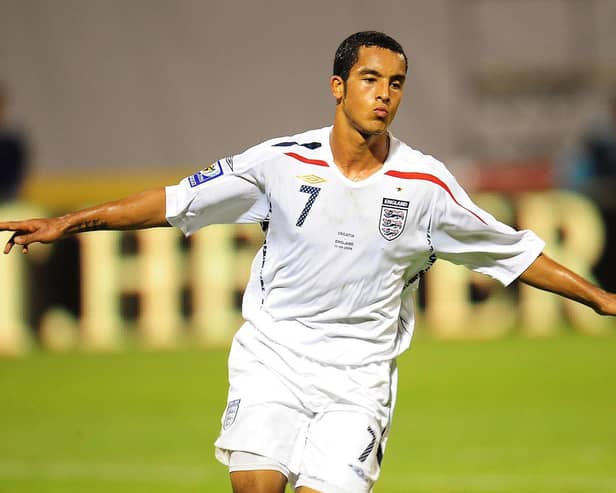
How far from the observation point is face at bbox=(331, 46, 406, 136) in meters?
5.67

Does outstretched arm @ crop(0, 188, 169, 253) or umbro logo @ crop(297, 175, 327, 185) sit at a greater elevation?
umbro logo @ crop(297, 175, 327, 185)

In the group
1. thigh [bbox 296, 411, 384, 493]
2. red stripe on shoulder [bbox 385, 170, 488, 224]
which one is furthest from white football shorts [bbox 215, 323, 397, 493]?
red stripe on shoulder [bbox 385, 170, 488, 224]

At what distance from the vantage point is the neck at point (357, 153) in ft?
19.0

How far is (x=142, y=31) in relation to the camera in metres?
22.2

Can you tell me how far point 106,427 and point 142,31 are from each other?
12089 mm

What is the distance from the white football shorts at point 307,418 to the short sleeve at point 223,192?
1.83ft

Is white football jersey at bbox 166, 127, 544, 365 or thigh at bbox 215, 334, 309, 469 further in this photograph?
white football jersey at bbox 166, 127, 544, 365

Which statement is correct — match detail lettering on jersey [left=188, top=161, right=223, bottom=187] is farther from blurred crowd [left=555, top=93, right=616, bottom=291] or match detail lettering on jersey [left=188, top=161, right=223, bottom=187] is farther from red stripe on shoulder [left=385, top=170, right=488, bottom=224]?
blurred crowd [left=555, top=93, right=616, bottom=291]

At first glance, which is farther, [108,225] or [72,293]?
[72,293]

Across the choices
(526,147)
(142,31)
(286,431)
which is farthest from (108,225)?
(526,147)

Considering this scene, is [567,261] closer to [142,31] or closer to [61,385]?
[61,385]

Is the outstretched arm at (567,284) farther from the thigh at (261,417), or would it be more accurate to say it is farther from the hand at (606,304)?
the thigh at (261,417)

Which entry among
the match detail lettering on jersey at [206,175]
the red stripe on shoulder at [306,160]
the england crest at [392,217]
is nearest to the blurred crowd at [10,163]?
the match detail lettering on jersey at [206,175]

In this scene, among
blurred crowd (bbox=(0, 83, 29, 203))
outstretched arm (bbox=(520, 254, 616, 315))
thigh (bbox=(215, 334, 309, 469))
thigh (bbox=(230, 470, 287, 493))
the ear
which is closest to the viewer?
thigh (bbox=(230, 470, 287, 493))
